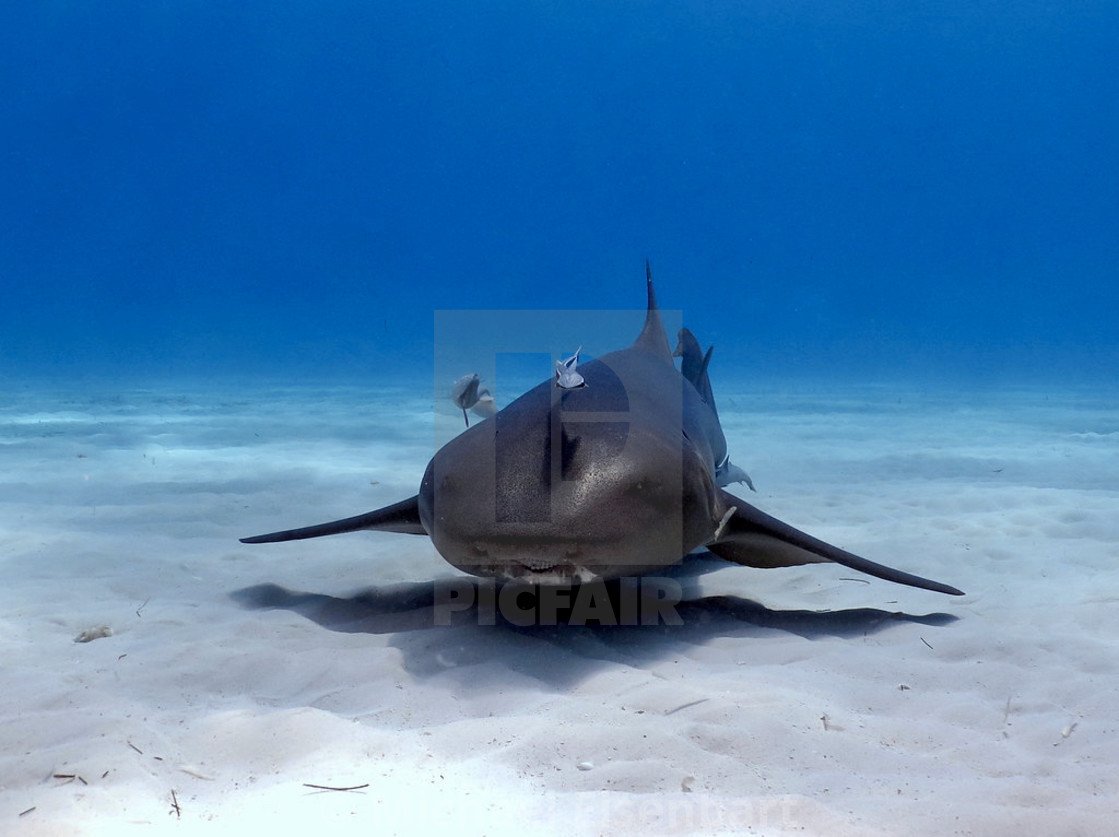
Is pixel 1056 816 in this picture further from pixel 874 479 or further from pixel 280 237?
pixel 280 237

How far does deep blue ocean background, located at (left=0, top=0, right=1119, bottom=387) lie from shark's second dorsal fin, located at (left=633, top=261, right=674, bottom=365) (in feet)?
277

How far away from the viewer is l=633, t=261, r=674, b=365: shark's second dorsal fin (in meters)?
5.25

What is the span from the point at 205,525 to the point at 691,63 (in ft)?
468

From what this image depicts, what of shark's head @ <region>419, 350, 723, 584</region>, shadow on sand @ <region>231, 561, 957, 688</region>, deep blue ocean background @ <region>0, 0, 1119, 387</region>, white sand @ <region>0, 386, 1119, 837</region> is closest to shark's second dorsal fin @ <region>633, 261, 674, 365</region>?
white sand @ <region>0, 386, 1119, 837</region>

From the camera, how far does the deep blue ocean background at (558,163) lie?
104 metres

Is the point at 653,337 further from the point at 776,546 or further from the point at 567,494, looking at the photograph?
the point at 567,494

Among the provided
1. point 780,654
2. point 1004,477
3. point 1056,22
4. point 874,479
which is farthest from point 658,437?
point 1056,22

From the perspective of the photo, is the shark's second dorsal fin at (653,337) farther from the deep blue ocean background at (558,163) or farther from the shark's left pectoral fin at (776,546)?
the deep blue ocean background at (558,163)

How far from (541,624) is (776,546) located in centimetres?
114

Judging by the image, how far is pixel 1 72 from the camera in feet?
319

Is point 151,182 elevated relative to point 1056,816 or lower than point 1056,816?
elevated

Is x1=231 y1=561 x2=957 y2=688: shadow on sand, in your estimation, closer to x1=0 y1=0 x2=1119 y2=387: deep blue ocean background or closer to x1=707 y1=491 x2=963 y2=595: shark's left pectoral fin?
x1=707 y1=491 x2=963 y2=595: shark's left pectoral fin

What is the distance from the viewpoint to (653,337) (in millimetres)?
5414

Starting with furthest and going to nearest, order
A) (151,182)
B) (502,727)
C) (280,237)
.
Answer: (280,237), (151,182), (502,727)
